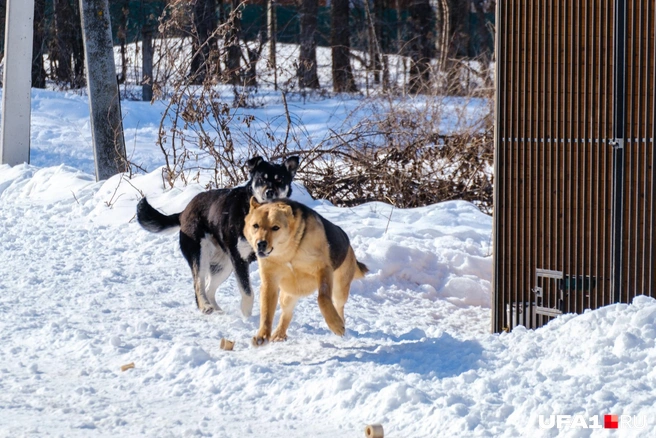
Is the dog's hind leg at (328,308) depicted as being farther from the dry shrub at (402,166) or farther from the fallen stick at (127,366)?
the dry shrub at (402,166)

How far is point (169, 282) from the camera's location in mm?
8633

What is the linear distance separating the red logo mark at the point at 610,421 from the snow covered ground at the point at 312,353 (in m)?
0.06

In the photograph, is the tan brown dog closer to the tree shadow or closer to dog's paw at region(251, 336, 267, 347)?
dog's paw at region(251, 336, 267, 347)

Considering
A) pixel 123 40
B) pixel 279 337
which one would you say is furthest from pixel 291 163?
pixel 123 40

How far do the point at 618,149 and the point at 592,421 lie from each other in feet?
9.28

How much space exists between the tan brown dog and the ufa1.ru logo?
2.10 meters

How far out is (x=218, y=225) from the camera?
26.1 feet

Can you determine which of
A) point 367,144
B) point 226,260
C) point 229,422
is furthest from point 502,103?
point 367,144

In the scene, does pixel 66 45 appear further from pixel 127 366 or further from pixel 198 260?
pixel 127 366

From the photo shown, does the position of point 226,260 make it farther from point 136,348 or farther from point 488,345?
point 488,345

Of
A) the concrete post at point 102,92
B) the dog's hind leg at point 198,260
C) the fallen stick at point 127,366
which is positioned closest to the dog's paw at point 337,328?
the fallen stick at point 127,366

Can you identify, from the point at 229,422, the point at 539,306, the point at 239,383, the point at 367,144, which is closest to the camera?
the point at 229,422

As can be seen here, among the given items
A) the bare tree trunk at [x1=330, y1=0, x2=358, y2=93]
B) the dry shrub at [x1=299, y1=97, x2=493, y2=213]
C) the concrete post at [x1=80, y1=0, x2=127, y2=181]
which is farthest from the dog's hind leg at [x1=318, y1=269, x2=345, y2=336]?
the bare tree trunk at [x1=330, y1=0, x2=358, y2=93]

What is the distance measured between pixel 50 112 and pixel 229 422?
18218 millimetres
